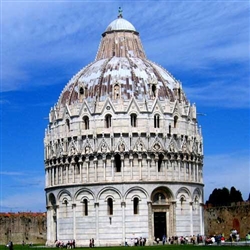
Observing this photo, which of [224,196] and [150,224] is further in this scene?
[224,196]

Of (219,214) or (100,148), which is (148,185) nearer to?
(100,148)

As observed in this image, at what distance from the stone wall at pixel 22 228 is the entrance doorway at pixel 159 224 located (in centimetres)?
2623

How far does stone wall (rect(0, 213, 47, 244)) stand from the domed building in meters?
17.1

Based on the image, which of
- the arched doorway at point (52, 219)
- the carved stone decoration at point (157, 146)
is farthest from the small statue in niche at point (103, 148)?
the arched doorway at point (52, 219)

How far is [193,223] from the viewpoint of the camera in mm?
84125

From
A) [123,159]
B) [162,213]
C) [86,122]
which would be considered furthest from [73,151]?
[162,213]

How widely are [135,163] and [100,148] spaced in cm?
384

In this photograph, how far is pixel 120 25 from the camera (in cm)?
9044

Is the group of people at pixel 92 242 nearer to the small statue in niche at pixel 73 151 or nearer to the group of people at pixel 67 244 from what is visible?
the group of people at pixel 67 244

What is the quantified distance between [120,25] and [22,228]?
101 ft

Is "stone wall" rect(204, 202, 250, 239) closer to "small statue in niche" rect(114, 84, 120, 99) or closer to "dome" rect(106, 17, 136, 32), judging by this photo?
"small statue in niche" rect(114, 84, 120, 99)

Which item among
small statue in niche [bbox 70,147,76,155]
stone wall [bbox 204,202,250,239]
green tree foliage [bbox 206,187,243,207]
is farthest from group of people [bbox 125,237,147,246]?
green tree foliage [bbox 206,187,243,207]

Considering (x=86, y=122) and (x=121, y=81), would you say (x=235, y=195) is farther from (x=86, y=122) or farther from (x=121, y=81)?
(x=86, y=122)

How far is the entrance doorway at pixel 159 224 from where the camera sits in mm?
81562
